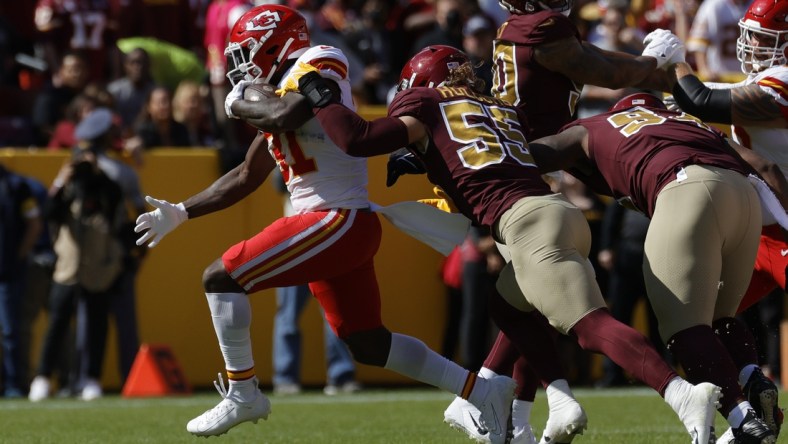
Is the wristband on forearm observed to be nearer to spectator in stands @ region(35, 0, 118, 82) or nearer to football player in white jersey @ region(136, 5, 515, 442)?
football player in white jersey @ region(136, 5, 515, 442)

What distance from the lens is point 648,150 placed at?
203 inches

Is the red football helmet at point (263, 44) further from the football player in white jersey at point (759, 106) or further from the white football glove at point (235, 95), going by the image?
the football player in white jersey at point (759, 106)

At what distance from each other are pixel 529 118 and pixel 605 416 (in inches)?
98.8

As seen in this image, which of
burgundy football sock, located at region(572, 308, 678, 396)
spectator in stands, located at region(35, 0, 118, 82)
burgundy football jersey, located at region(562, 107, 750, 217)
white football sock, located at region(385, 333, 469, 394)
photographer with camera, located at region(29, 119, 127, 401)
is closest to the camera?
burgundy football sock, located at region(572, 308, 678, 396)

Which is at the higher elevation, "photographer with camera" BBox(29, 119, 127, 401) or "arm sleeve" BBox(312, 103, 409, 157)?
"arm sleeve" BBox(312, 103, 409, 157)

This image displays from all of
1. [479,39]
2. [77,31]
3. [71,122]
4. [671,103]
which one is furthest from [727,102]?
[77,31]

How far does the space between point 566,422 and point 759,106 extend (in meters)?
1.61

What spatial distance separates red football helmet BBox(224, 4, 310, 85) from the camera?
227 inches

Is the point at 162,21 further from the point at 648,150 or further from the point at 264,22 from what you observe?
the point at 648,150

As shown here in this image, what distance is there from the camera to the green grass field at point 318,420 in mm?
6703

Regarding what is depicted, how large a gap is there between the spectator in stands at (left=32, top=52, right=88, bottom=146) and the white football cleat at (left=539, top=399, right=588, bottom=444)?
22.6 feet

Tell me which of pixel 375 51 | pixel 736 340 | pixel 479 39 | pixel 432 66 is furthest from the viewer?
pixel 375 51

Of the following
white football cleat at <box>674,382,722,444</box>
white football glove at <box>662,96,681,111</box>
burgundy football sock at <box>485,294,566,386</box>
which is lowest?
burgundy football sock at <box>485,294,566,386</box>

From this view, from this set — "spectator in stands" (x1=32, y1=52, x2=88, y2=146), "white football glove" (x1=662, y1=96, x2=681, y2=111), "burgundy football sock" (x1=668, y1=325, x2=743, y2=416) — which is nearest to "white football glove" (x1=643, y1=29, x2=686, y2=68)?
"white football glove" (x1=662, y1=96, x2=681, y2=111)
